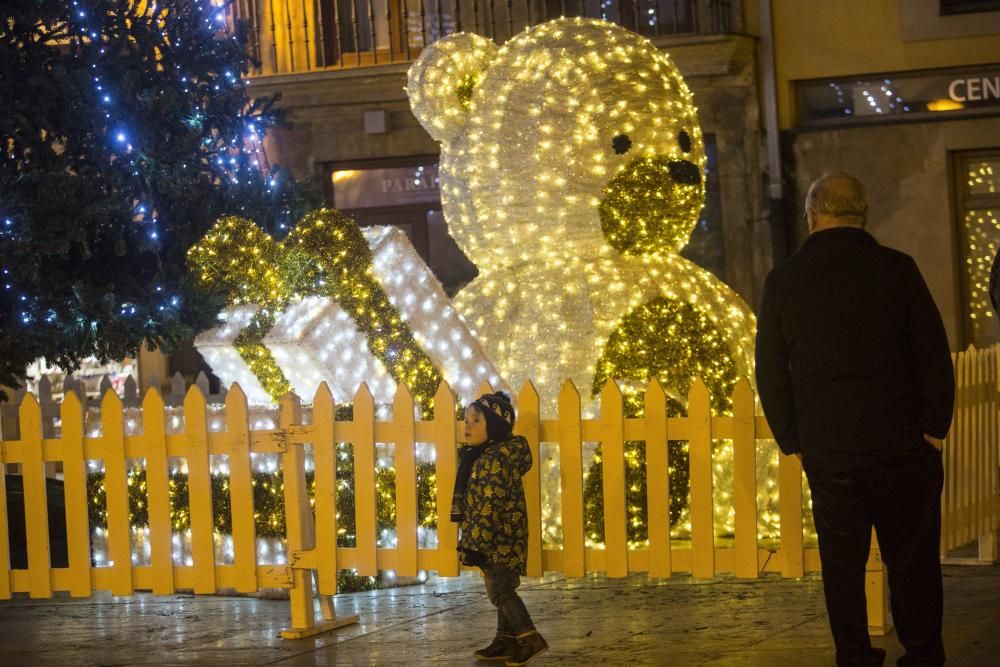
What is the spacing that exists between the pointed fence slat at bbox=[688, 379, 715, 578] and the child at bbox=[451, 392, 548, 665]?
0.76 m

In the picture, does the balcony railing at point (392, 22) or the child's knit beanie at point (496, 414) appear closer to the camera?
the child's knit beanie at point (496, 414)

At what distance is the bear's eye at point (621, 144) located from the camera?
8.30 metres

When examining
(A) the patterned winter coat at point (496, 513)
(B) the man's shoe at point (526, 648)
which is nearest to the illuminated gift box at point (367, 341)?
(A) the patterned winter coat at point (496, 513)

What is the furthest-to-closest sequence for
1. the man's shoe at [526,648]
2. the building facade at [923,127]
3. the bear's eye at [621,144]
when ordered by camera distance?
the building facade at [923,127] → the bear's eye at [621,144] → the man's shoe at [526,648]

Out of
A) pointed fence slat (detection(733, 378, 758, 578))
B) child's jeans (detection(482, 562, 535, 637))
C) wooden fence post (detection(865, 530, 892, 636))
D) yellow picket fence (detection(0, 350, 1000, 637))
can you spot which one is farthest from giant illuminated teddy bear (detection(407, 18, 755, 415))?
child's jeans (detection(482, 562, 535, 637))

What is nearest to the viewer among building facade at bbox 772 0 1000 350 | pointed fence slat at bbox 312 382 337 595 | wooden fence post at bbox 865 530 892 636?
wooden fence post at bbox 865 530 892 636

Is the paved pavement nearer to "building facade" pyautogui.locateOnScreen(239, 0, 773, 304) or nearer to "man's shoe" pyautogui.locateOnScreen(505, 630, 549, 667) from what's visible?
"man's shoe" pyautogui.locateOnScreen(505, 630, 549, 667)

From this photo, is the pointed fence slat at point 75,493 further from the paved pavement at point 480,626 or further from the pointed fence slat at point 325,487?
the pointed fence slat at point 325,487

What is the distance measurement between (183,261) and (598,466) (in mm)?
2541

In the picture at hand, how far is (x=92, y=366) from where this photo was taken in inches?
634

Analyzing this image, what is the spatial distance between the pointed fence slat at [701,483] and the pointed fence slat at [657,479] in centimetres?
11

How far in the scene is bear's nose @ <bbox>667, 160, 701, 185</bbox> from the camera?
8.32m

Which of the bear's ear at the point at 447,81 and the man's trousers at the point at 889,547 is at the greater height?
the bear's ear at the point at 447,81

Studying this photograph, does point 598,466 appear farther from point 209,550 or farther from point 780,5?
point 780,5
